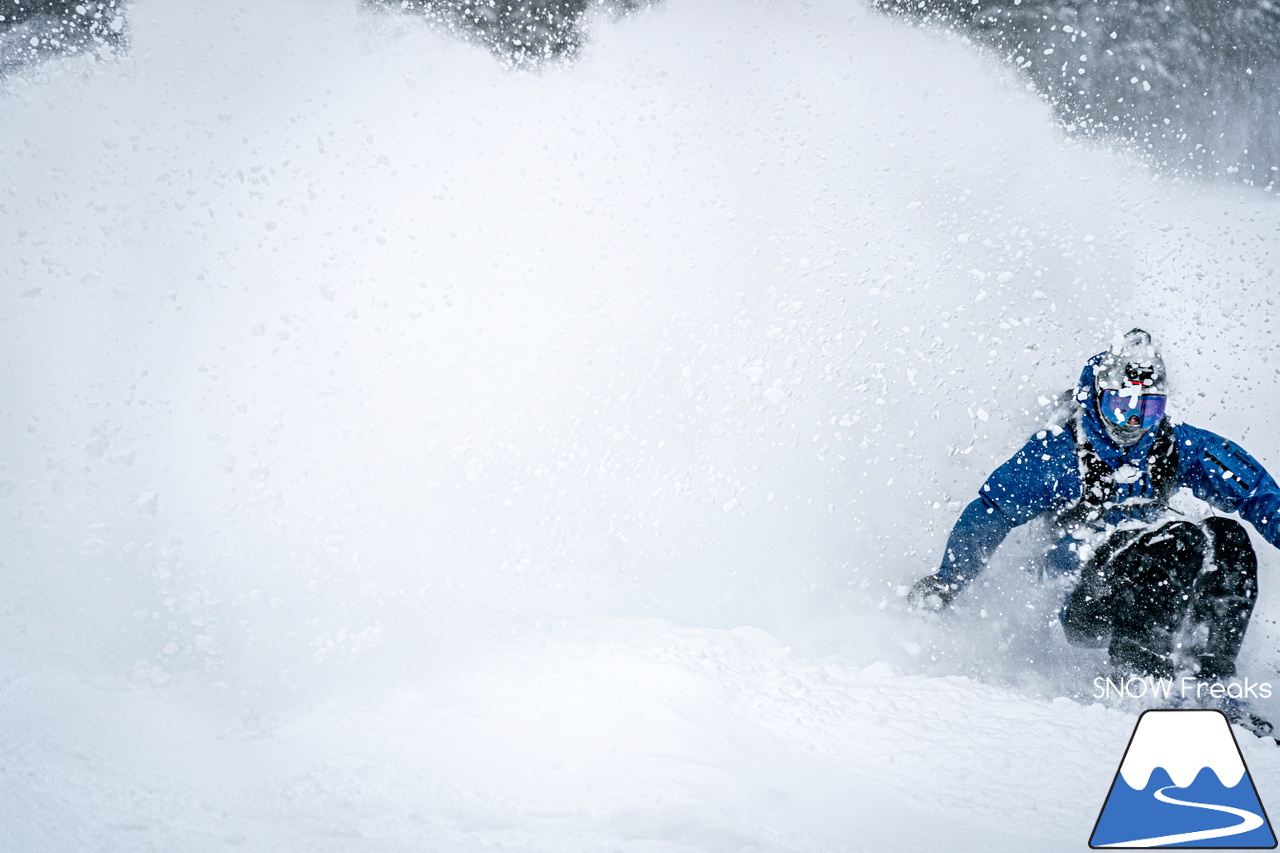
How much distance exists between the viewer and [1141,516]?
2.49 metres

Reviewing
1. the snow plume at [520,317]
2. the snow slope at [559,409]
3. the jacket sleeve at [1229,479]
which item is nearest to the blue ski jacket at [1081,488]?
the jacket sleeve at [1229,479]

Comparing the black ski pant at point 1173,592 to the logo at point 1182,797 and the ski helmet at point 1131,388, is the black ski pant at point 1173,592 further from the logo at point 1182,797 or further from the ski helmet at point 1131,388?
the logo at point 1182,797

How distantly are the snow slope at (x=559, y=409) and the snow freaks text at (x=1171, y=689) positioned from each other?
0.32 feet

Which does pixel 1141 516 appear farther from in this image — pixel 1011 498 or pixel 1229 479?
pixel 1011 498

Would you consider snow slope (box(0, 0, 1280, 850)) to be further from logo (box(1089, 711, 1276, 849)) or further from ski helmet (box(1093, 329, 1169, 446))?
ski helmet (box(1093, 329, 1169, 446))

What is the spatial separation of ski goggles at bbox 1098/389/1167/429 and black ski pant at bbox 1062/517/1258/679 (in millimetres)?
358

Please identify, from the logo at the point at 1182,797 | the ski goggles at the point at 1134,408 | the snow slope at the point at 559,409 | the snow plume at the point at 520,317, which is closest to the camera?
the logo at the point at 1182,797

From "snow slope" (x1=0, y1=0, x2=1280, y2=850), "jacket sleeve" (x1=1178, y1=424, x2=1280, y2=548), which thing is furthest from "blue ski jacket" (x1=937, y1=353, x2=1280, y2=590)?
"snow slope" (x1=0, y1=0, x2=1280, y2=850)

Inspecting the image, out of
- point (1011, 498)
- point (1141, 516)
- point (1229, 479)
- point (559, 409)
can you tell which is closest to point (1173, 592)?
point (1141, 516)

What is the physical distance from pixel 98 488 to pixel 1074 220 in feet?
16.7

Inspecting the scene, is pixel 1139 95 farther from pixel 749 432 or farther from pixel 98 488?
pixel 98 488

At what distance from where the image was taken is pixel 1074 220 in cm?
422

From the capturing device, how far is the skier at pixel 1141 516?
239 cm

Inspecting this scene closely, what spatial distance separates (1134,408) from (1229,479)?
1.43 feet
